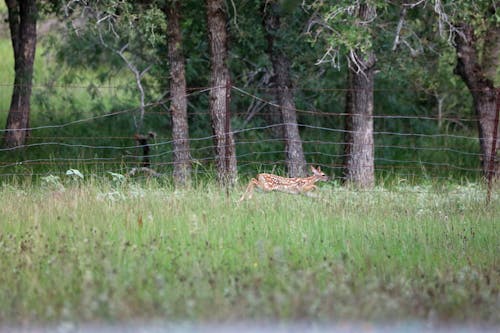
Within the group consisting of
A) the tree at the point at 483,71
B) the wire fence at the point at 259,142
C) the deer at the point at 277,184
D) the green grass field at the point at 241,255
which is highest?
the tree at the point at 483,71

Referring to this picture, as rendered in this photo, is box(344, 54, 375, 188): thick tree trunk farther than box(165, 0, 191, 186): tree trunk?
Yes

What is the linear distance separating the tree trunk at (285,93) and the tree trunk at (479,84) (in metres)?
3.47

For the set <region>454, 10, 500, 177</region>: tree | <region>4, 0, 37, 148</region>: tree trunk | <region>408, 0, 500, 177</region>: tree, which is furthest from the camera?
<region>4, 0, 37, 148</region>: tree trunk

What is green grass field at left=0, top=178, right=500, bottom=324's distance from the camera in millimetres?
8195

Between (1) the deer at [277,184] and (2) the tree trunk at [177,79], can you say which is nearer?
(1) the deer at [277,184]

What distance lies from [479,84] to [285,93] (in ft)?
13.0

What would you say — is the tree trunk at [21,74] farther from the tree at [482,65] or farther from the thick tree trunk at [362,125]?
the tree at [482,65]

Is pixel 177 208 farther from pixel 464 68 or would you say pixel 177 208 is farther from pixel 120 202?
pixel 464 68

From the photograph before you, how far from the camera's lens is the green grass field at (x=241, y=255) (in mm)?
8195

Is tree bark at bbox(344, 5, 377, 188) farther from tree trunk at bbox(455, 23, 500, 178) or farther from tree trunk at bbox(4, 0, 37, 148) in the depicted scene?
tree trunk at bbox(4, 0, 37, 148)

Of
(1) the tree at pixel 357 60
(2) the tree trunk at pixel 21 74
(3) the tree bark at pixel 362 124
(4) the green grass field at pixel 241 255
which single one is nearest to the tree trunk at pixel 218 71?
(1) the tree at pixel 357 60

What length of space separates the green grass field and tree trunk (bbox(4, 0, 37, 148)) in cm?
797

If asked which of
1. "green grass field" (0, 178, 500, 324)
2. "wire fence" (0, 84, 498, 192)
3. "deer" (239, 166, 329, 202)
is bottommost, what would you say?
"green grass field" (0, 178, 500, 324)

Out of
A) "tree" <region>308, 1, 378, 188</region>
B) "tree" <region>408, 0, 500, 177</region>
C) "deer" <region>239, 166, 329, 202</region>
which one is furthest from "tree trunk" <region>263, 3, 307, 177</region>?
"deer" <region>239, 166, 329, 202</region>
